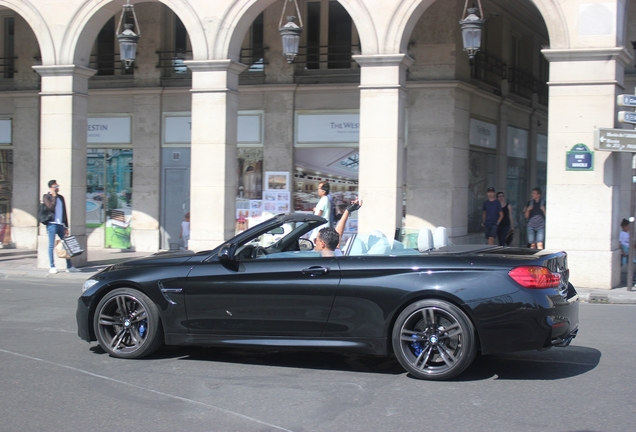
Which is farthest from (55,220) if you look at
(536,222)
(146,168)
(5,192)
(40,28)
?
(536,222)

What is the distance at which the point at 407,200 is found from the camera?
17.1 meters

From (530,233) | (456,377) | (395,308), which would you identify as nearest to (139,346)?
(395,308)

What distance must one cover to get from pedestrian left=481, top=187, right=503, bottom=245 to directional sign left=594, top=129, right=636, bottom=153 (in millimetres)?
4563

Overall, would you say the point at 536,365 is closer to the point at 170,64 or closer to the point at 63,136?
the point at 63,136

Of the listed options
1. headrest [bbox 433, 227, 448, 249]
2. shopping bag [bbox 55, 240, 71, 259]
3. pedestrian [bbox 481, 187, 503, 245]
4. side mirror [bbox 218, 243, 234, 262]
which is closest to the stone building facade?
pedestrian [bbox 481, 187, 503, 245]

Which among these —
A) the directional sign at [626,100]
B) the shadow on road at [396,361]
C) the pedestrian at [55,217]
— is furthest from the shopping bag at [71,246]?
the directional sign at [626,100]

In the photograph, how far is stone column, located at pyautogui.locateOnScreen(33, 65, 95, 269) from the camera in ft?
52.6

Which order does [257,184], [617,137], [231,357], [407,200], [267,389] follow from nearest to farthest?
1. [267,389]
2. [231,357]
3. [617,137]
4. [407,200]
5. [257,184]

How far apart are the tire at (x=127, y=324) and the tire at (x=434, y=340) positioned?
7.40 feet

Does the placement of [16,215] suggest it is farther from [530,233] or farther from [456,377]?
[456,377]

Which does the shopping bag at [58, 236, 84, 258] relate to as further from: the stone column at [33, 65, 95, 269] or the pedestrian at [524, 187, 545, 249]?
the pedestrian at [524, 187, 545, 249]

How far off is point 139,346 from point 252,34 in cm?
1277

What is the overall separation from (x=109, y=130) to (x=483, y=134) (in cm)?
944

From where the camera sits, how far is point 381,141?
13898 millimetres
